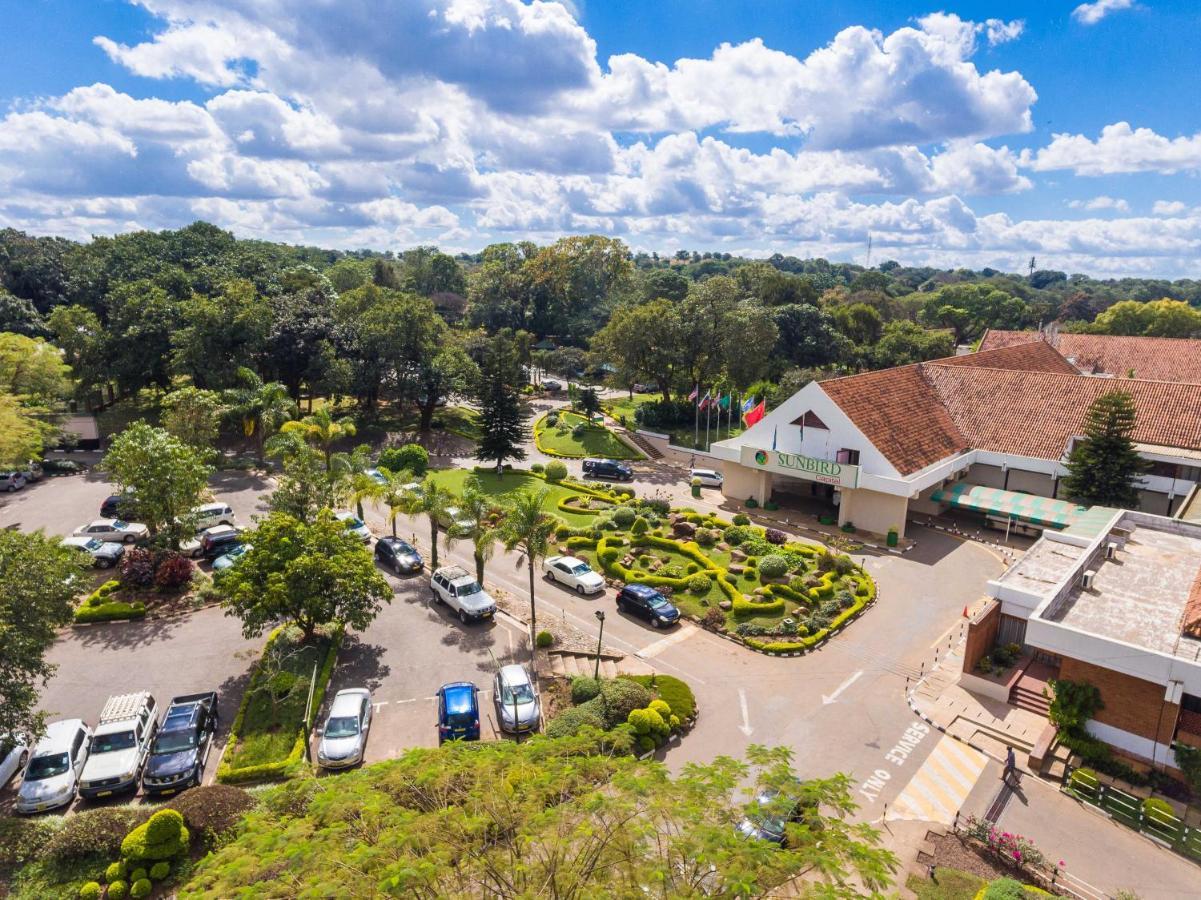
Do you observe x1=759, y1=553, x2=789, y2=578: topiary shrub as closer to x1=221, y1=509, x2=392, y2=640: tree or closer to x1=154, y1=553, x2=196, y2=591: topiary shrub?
x1=221, y1=509, x2=392, y2=640: tree

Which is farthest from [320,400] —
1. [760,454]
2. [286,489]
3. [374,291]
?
[760,454]

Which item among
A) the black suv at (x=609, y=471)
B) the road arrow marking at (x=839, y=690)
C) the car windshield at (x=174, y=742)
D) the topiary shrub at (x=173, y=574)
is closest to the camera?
the car windshield at (x=174, y=742)

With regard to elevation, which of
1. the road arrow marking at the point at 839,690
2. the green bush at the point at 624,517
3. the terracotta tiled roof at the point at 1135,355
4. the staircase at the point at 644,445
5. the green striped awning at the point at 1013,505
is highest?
the terracotta tiled roof at the point at 1135,355

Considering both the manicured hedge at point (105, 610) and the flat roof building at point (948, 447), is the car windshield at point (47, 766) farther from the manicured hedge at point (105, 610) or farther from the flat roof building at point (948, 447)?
the flat roof building at point (948, 447)

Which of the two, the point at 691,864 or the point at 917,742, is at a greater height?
the point at 691,864

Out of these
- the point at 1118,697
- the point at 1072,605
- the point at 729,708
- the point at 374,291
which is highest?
the point at 374,291

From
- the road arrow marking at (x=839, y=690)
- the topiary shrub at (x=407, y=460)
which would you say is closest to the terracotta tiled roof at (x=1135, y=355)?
the road arrow marking at (x=839, y=690)

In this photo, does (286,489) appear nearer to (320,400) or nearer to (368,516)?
(368,516)
